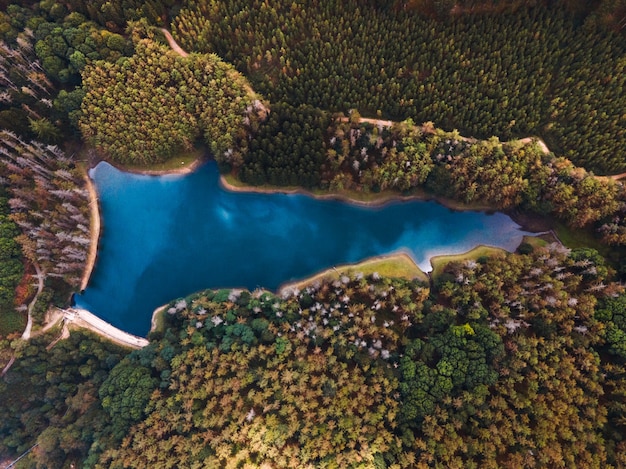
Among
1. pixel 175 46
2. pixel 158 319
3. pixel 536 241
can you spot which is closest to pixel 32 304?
pixel 158 319

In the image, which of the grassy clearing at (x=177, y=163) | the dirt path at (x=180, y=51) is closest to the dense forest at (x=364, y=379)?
the grassy clearing at (x=177, y=163)

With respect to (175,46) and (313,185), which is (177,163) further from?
(313,185)

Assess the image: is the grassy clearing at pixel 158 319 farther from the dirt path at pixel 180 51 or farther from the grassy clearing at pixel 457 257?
the grassy clearing at pixel 457 257

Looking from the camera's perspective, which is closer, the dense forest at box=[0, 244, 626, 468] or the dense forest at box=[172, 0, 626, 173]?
the dense forest at box=[0, 244, 626, 468]

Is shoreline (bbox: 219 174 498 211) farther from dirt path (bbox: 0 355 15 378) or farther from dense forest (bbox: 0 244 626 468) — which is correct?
dirt path (bbox: 0 355 15 378)

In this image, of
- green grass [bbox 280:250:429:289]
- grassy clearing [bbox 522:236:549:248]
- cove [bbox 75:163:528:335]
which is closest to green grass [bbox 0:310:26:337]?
cove [bbox 75:163:528:335]
